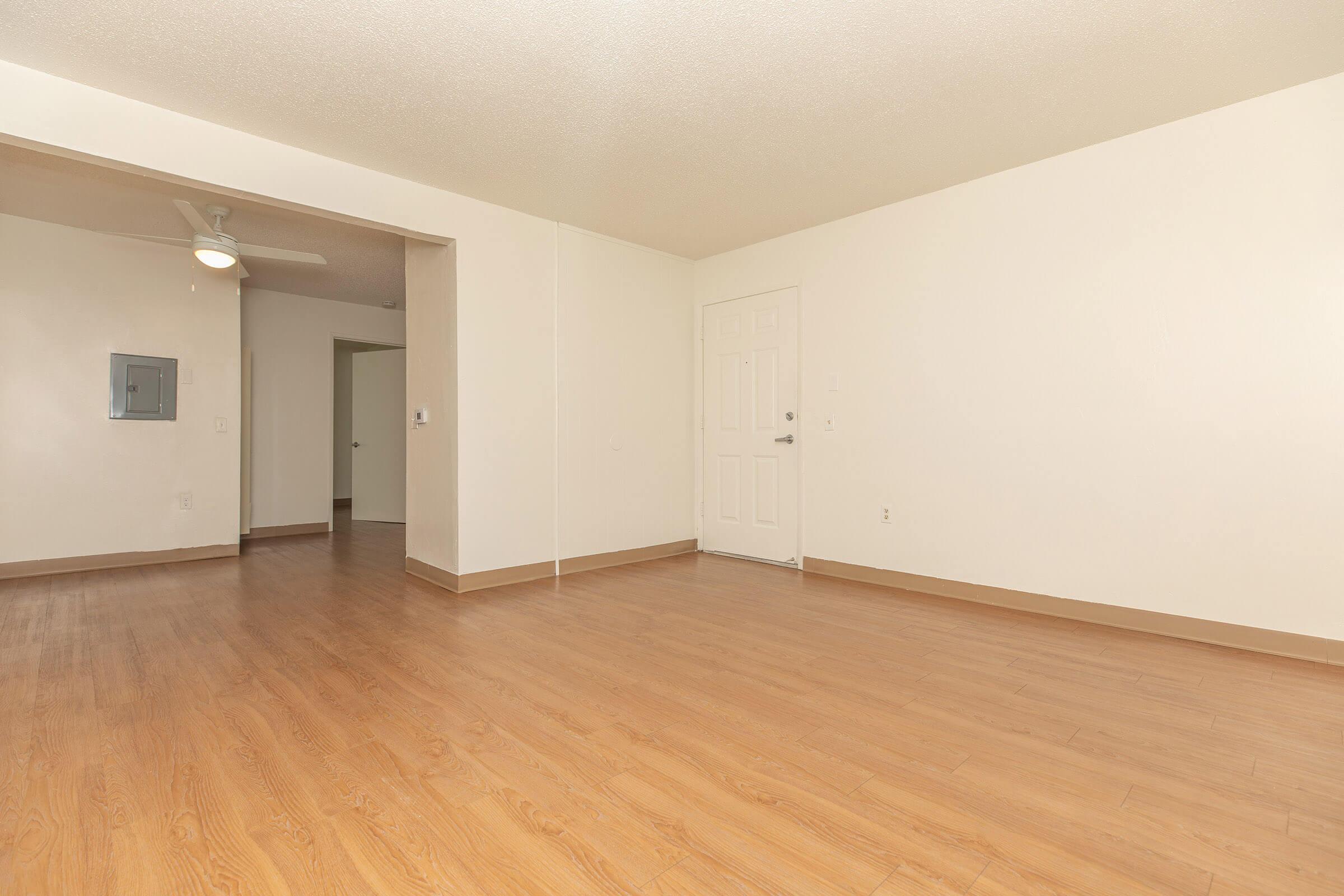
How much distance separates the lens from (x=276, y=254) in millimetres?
4336

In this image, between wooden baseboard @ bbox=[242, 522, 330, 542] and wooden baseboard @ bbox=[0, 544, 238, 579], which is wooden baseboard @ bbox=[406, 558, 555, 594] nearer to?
wooden baseboard @ bbox=[0, 544, 238, 579]

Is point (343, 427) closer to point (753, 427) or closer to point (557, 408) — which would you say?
point (557, 408)

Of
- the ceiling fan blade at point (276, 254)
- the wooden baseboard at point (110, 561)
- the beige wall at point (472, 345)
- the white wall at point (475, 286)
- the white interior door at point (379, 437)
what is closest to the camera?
the white wall at point (475, 286)

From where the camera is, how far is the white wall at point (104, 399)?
4551mm

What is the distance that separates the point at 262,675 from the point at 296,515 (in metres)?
4.80

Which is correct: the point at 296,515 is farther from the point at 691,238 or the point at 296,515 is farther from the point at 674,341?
the point at 691,238

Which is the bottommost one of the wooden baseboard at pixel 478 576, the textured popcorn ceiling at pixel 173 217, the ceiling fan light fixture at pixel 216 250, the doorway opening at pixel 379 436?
the wooden baseboard at pixel 478 576

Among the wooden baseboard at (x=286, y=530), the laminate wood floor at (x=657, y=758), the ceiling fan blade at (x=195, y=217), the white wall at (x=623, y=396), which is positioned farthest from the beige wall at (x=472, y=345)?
the wooden baseboard at (x=286, y=530)

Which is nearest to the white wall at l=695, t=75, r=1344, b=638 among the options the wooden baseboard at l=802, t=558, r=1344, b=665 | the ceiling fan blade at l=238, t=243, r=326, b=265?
the wooden baseboard at l=802, t=558, r=1344, b=665

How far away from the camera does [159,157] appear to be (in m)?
2.99

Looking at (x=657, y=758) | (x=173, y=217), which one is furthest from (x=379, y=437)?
(x=657, y=758)

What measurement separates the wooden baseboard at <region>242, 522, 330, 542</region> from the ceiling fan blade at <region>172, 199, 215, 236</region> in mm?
3294

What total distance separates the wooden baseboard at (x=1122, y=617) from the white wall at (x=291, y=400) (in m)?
5.80

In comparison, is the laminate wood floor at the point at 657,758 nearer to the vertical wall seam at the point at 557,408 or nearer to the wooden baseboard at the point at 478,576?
the wooden baseboard at the point at 478,576
